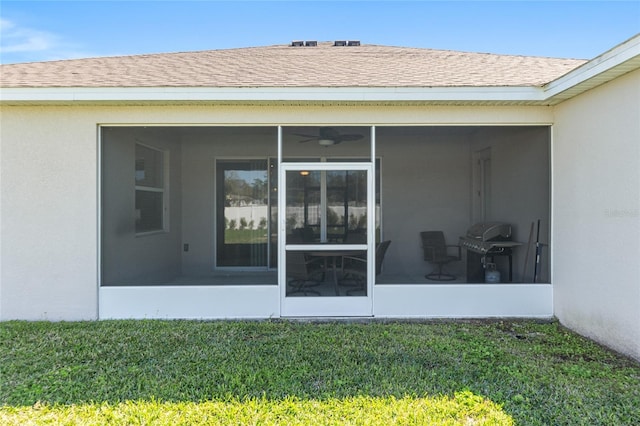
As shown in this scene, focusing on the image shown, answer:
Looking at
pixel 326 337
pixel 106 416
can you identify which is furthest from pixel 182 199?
pixel 106 416

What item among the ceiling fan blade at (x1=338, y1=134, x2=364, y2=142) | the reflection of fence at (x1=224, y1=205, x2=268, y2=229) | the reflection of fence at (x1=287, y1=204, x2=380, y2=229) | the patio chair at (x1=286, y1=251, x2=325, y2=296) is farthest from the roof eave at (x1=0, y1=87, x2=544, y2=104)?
the reflection of fence at (x1=224, y1=205, x2=268, y2=229)

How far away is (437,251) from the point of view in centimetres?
757

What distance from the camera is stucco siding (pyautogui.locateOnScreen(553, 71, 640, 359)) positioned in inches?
153

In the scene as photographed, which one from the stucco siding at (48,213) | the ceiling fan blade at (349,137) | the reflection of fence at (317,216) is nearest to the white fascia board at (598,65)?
the ceiling fan blade at (349,137)

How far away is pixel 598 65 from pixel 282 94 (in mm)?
3373

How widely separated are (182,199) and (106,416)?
5762 mm

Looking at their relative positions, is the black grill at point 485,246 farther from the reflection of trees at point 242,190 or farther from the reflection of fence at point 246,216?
the reflection of trees at point 242,190

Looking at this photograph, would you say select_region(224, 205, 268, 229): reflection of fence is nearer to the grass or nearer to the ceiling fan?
the ceiling fan

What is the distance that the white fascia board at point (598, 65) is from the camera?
349cm

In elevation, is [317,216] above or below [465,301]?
above

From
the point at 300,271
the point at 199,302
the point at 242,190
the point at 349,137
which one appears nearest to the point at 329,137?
the point at 349,137

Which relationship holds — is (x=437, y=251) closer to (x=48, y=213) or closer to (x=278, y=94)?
(x=278, y=94)

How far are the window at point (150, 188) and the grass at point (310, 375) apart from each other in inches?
90.0

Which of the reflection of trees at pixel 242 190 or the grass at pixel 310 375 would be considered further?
the reflection of trees at pixel 242 190
